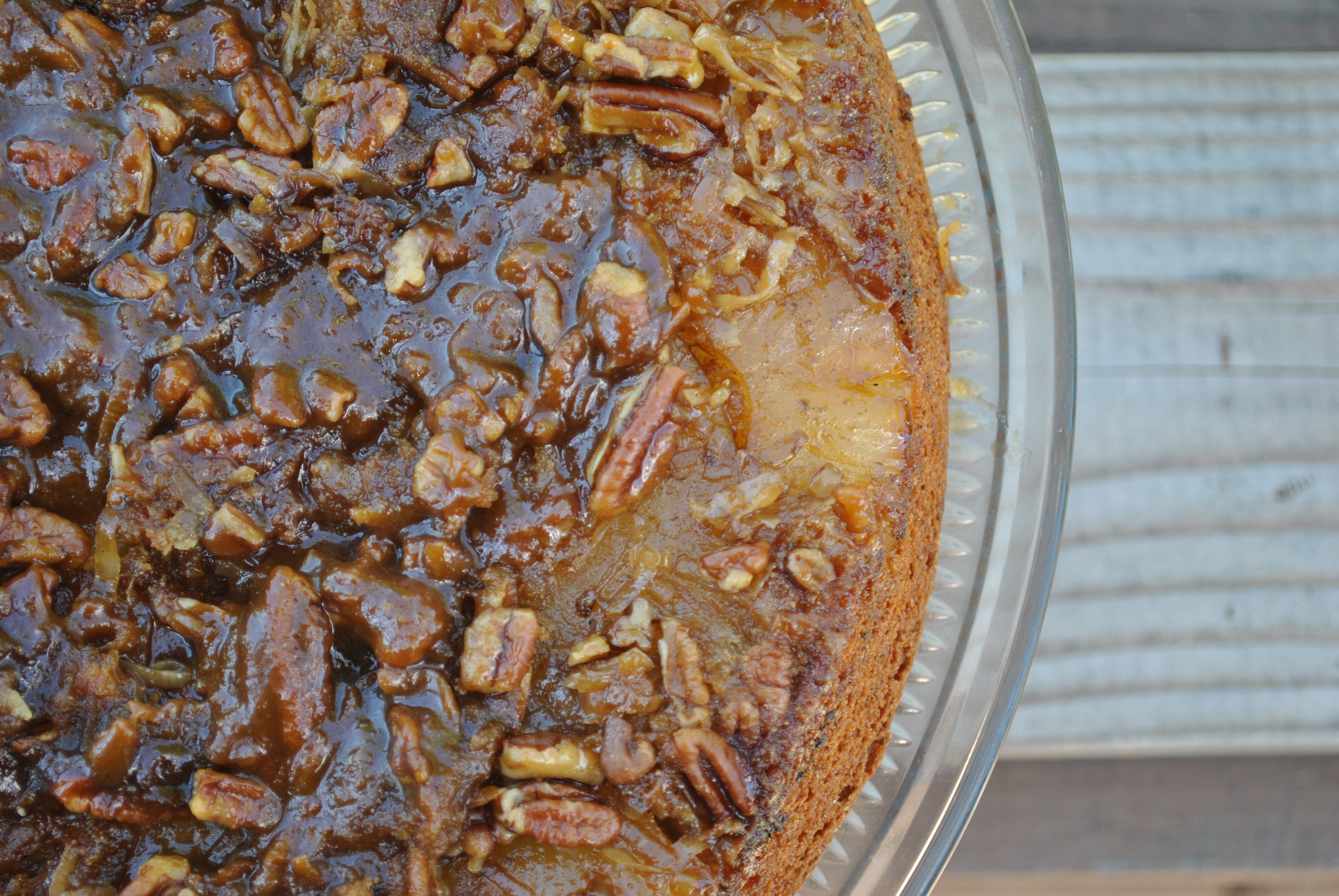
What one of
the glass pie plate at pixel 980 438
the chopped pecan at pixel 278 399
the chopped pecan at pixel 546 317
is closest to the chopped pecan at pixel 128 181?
the chopped pecan at pixel 278 399

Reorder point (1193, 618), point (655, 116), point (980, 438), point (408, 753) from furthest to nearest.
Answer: point (1193, 618) < point (980, 438) < point (655, 116) < point (408, 753)

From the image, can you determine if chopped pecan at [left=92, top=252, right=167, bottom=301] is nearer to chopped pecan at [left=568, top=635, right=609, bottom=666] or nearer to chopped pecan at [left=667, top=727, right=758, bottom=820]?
chopped pecan at [left=568, top=635, right=609, bottom=666]

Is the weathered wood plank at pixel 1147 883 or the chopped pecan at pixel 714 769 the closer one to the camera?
the chopped pecan at pixel 714 769

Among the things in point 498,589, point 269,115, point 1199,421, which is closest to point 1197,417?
point 1199,421

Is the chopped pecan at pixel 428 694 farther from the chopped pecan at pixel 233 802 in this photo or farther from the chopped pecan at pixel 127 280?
the chopped pecan at pixel 127 280

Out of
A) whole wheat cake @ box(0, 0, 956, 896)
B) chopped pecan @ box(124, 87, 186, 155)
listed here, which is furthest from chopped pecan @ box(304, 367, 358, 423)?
chopped pecan @ box(124, 87, 186, 155)

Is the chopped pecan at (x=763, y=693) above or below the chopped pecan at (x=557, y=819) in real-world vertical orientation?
above

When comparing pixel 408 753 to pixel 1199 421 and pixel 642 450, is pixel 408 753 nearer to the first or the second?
pixel 642 450
